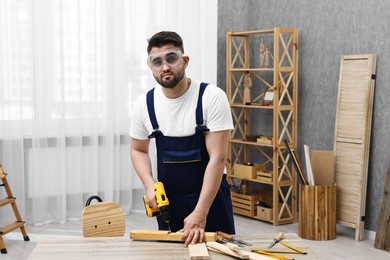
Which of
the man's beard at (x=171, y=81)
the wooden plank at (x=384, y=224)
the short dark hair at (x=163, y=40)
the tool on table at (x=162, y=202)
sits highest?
the short dark hair at (x=163, y=40)

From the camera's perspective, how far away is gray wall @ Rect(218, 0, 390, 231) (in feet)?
15.5

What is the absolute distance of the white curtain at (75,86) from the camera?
17.0 ft

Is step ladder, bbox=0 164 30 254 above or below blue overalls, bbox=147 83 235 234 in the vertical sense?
below

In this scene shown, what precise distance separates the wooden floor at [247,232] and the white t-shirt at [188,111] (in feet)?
6.86

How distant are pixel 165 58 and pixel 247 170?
316 cm

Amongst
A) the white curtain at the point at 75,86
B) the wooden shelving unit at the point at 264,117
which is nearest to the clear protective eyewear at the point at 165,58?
the wooden shelving unit at the point at 264,117

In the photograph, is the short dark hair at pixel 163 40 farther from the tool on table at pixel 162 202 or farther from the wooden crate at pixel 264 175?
the wooden crate at pixel 264 175

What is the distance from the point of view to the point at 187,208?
277 cm

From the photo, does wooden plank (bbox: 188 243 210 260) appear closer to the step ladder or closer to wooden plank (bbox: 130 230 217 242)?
wooden plank (bbox: 130 230 217 242)

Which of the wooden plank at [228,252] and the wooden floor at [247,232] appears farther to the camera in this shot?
the wooden floor at [247,232]

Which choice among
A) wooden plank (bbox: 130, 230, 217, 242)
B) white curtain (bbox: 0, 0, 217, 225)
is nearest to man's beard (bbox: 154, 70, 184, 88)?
wooden plank (bbox: 130, 230, 217, 242)

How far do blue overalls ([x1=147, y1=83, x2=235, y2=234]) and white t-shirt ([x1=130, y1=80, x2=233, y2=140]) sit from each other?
22mm

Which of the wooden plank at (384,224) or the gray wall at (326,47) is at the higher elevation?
the gray wall at (326,47)

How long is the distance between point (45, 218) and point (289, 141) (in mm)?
2245
